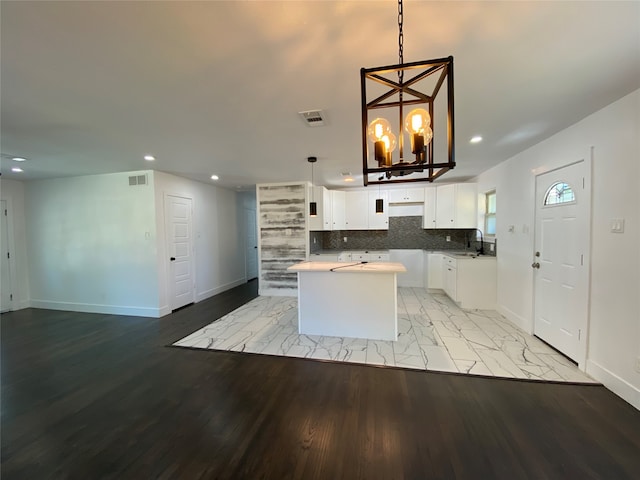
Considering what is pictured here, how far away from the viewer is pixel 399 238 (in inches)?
250

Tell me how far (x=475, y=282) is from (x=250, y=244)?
227 inches

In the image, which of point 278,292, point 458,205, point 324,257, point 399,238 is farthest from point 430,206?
point 278,292

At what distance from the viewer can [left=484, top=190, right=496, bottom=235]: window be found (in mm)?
4863

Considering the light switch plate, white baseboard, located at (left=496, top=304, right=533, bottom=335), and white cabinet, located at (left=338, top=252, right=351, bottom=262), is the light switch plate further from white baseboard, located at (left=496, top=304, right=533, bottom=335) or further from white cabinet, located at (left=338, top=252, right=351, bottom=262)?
white cabinet, located at (left=338, top=252, right=351, bottom=262)

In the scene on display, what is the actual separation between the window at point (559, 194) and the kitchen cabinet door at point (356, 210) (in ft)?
11.0

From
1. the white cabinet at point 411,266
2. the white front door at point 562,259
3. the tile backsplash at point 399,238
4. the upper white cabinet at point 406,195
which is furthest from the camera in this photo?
the white cabinet at point 411,266

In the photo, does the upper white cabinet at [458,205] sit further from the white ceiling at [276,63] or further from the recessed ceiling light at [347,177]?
the white ceiling at [276,63]

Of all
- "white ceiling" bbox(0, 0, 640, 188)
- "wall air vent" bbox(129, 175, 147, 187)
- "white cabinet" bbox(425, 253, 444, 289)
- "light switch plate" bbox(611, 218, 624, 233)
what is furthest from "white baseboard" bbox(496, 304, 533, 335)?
"wall air vent" bbox(129, 175, 147, 187)

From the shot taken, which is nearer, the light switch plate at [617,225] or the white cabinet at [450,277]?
the light switch plate at [617,225]

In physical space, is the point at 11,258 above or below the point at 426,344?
above

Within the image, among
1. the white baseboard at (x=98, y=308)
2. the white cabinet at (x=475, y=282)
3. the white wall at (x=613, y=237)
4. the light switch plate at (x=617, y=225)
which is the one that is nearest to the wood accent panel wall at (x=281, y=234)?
the white baseboard at (x=98, y=308)

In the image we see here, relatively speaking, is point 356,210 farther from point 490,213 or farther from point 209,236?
point 209,236

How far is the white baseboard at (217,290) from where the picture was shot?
5477 mm

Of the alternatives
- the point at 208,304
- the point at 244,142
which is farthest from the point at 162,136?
the point at 208,304
